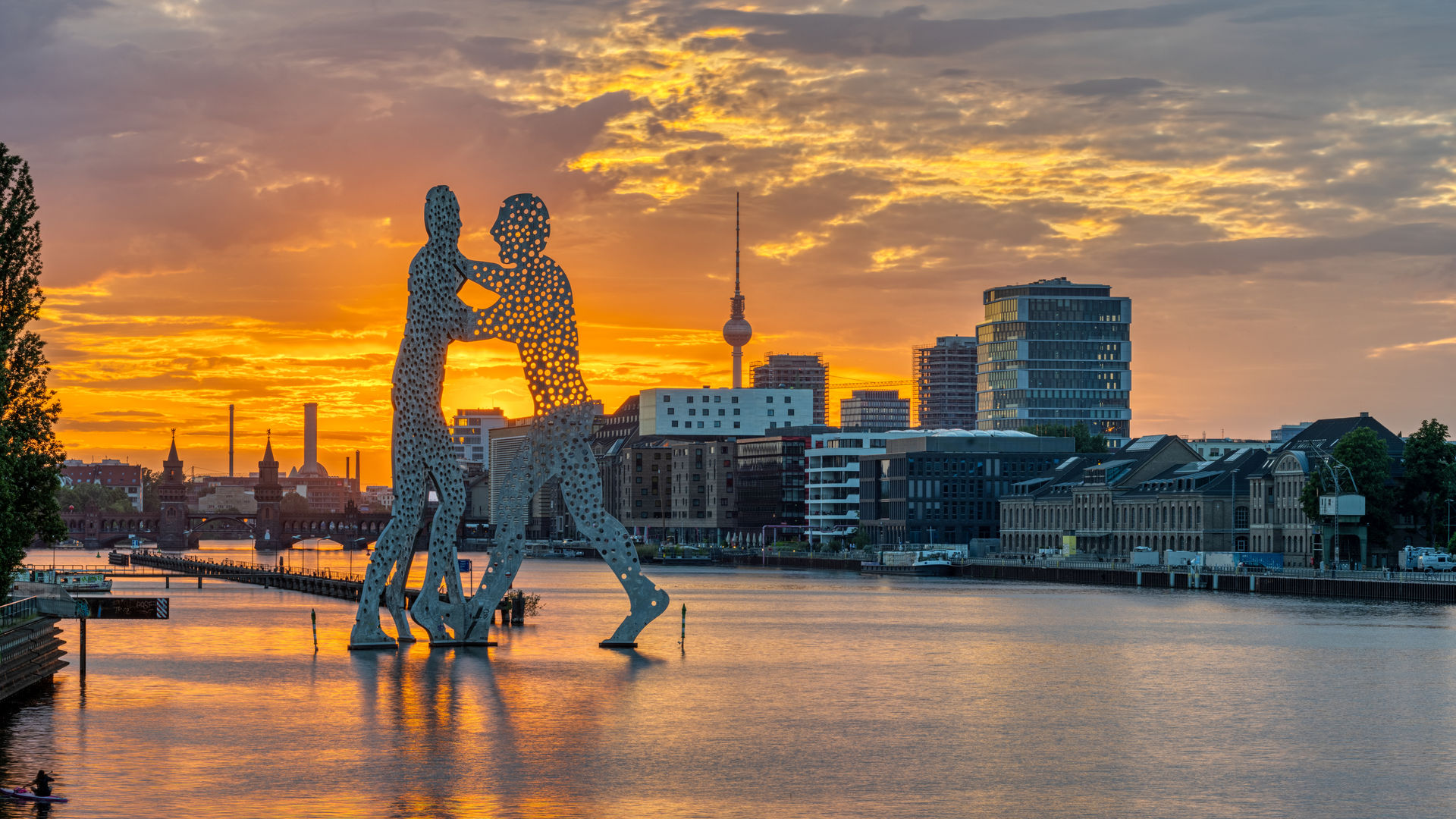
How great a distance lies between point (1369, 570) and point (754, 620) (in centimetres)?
5846

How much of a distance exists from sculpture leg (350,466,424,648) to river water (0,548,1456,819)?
6.30 feet

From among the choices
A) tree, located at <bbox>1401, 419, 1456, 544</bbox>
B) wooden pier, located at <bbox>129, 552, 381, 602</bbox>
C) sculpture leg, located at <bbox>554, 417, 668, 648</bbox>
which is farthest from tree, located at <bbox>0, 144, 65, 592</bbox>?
tree, located at <bbox>1401, 419, 1456, 544</bbox>

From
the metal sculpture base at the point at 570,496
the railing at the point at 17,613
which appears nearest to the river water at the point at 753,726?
the railing at the point at 17,613

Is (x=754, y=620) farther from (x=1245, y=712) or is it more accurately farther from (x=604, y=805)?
(x=604, y=805)

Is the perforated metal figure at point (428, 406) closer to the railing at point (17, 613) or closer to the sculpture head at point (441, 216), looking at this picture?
the sculpture head at point (441, 216)

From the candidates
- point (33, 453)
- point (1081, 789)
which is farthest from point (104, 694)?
point (1081, 789)

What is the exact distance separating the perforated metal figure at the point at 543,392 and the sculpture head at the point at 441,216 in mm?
1450

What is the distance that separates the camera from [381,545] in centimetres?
6881

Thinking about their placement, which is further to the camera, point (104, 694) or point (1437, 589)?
point (1437, 589)

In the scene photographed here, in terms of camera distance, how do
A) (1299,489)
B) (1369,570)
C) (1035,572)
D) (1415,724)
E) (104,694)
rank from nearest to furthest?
(1415,724) < (104,694) < (1369,570) < (1299,489) < (1035,572)

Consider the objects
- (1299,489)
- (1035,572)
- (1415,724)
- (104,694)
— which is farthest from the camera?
(1035,572)

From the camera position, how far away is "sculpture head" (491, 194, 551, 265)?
221 feet

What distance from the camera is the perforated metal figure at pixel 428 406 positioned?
67688mm

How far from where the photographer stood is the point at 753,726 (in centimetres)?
4931
